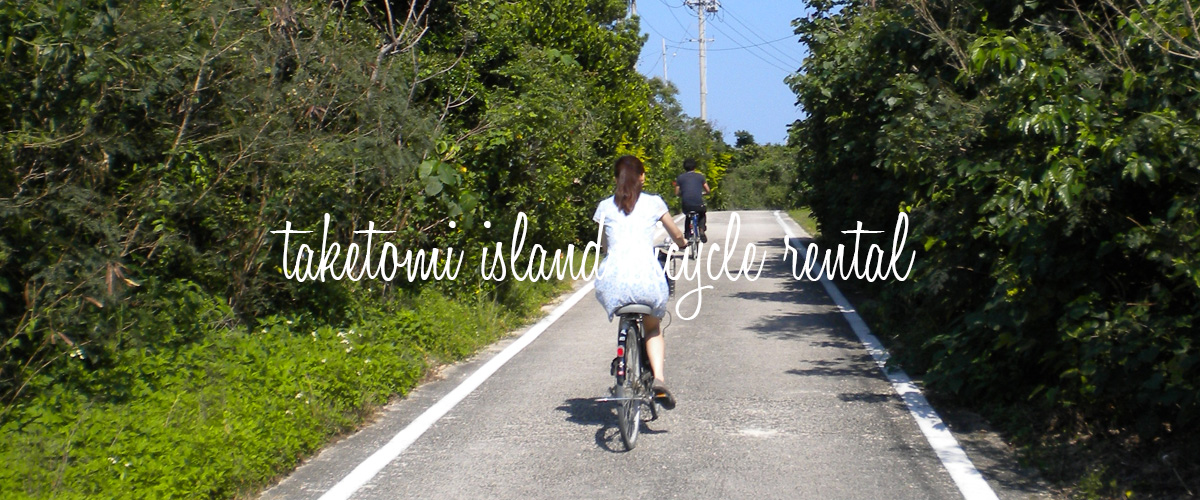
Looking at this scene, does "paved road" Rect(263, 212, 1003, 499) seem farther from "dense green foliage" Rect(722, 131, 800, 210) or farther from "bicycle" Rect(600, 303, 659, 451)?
"dense green foliage" Rect(722, 131, 800, 210)

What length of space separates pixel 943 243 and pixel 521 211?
5.46 m

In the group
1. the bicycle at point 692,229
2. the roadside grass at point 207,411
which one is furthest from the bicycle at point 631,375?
the bicycle at point 692,229

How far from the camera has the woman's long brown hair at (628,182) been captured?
649 cm

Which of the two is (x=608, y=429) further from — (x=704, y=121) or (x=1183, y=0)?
(x=704, y=121)

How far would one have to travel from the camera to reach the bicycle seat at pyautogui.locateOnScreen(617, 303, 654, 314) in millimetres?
6445

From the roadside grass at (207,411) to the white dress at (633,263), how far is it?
2042mm

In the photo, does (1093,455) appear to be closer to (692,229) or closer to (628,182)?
(628,182)

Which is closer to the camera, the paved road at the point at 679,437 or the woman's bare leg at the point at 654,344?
the paved road at the point at 679,437

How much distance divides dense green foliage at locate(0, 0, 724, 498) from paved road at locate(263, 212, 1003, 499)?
20.9 inches

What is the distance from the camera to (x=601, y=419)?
7180 mm

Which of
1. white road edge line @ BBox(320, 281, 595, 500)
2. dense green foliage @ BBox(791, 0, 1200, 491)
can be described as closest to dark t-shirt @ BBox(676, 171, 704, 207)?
white road edge line @ BBox(320, 281, 595, 500)

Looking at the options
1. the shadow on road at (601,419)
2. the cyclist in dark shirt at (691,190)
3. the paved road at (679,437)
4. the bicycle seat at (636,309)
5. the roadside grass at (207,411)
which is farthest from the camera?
the cyclist in dark shirt at (691,190)

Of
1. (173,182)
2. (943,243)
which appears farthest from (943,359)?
(173,182)

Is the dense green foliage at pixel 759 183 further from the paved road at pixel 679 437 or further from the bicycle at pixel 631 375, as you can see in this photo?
the bicycle at pixel 631 375
